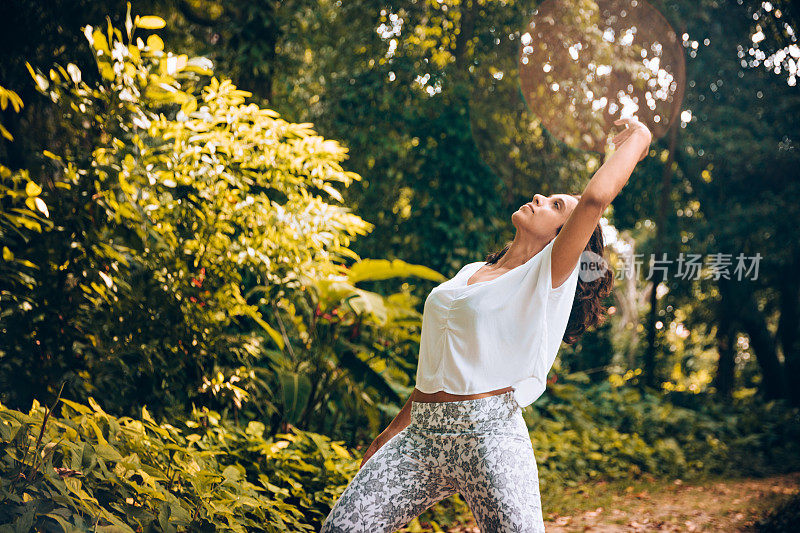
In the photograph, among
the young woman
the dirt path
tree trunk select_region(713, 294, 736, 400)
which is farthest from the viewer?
tree trunk select_region(713, 294, 736, 400)

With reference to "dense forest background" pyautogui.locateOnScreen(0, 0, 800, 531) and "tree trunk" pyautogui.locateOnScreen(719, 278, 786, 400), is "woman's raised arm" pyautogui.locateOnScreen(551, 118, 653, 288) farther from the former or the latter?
"tree trunk" pyautogui.locateOnScreen(719, 278, 786, 400)

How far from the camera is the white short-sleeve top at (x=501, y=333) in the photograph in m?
2.03

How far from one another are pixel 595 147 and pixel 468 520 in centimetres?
668

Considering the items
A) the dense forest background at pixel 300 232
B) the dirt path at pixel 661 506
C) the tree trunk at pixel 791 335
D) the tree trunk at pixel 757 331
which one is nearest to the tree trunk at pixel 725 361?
the dense forest background at pixel 300 232

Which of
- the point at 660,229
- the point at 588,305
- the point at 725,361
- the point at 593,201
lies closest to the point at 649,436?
the point at 660,229

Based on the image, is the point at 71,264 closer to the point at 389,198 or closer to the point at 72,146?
the point at 72,146

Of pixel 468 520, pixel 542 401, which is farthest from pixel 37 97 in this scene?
pixel 542 401

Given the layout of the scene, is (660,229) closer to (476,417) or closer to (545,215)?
(545,215)

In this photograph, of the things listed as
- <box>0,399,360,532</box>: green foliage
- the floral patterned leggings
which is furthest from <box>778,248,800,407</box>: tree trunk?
the floral patterned leggings

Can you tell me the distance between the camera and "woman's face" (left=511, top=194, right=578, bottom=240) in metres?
2.19

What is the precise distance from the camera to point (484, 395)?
6.72ft

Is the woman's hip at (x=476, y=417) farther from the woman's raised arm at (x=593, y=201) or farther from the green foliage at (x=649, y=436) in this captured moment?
the green foliage at (x=649, y=436)

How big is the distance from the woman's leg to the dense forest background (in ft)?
2.01

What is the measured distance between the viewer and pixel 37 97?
4273mm
